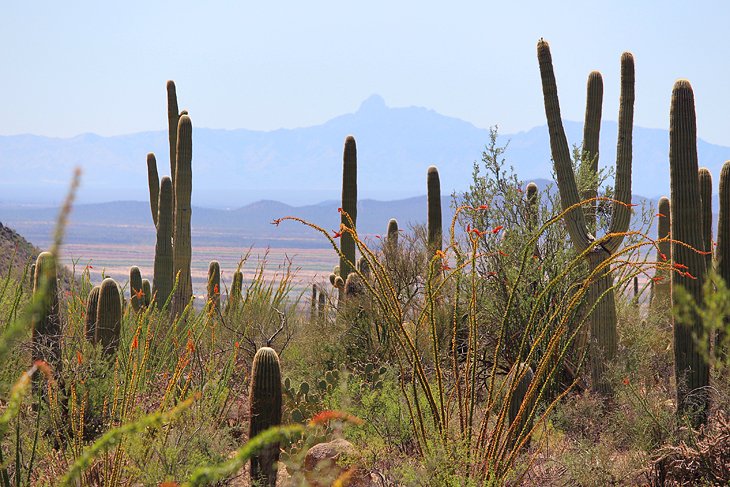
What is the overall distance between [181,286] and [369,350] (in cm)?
355

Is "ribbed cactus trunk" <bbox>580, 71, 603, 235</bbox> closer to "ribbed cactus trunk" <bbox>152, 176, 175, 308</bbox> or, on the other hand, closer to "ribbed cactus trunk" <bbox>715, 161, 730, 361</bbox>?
"ribbed cactus trunk" <bbox>715, 161, 730, 361</bbox>

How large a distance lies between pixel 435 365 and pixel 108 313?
397cm

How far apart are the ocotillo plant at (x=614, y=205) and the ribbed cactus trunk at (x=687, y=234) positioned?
2.80 feet

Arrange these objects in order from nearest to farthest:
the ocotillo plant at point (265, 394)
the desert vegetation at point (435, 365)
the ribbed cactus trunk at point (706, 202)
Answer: the desert vegetation at point (435, 365) → the ocotillo plant at point (265, 394) → the ribbed cactus trunk at point (706, 202)

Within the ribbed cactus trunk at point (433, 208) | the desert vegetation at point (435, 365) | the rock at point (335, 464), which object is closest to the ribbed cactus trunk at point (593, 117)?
the desert vegetation at point (435, 365)

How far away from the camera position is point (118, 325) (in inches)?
326

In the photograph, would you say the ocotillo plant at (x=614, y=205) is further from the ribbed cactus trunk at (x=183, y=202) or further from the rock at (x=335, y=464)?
the ribbed cactus trunk at (x=183, y=202)

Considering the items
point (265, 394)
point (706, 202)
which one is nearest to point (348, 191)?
point (706, 202)

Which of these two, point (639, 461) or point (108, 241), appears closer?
point (639, 461)

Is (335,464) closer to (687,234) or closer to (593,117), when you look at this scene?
(687,234)

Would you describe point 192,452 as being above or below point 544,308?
below

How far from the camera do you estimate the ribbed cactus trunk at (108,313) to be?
8141 millimetres

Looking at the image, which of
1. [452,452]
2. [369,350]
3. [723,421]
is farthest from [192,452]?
[369,350]

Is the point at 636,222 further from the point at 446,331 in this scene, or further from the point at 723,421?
the point at 723,421
